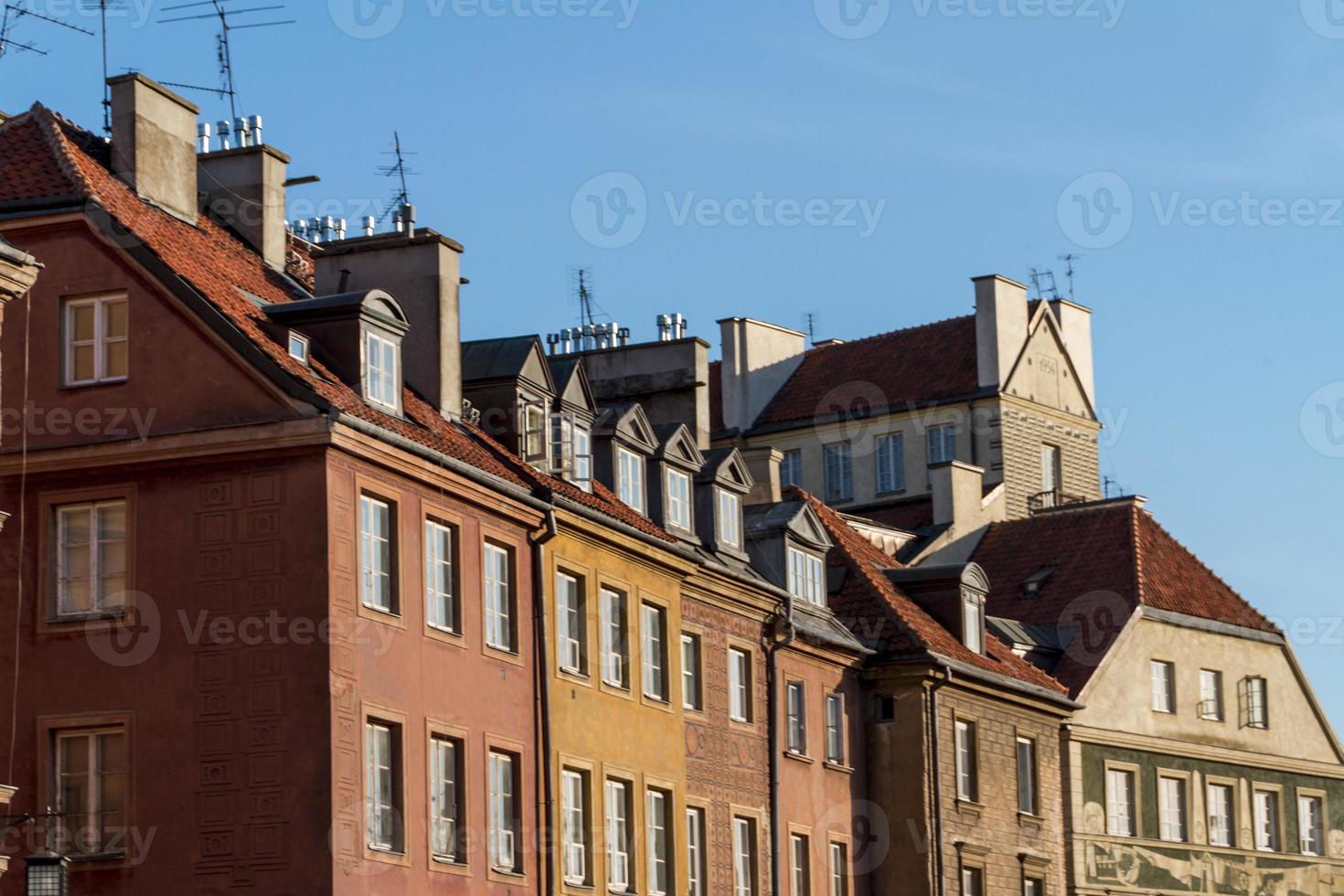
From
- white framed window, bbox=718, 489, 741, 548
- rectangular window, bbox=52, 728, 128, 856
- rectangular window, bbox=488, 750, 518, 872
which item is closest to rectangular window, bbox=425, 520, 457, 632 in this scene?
rectangular window, bbox=488, 750, 518, 872

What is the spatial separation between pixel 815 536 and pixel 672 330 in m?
19.9

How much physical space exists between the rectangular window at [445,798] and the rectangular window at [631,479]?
9.33 m

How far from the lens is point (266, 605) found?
3622 cm

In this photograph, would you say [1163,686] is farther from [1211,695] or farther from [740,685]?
[740,685]

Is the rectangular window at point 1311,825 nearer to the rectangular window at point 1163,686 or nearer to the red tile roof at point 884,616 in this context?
the rectangular window at point 1163,686

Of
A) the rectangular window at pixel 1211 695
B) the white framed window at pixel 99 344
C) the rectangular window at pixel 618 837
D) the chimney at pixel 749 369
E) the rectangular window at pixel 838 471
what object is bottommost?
the rectangular window at pixel 618 837

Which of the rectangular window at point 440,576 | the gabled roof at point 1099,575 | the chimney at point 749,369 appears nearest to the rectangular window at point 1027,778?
the gabled roof at point 1099,575

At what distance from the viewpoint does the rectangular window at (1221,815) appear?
66.9 meters

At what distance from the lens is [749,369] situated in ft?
303

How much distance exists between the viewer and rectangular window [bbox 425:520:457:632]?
38469mm

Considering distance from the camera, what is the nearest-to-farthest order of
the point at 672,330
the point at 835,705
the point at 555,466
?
the point at 555,466 → the point at 835,705 → the point at 672,330

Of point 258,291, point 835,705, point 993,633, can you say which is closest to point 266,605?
point 258,291

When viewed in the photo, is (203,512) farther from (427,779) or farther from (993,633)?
(993,633)

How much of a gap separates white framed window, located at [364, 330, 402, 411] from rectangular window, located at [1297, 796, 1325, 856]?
36436 mm
